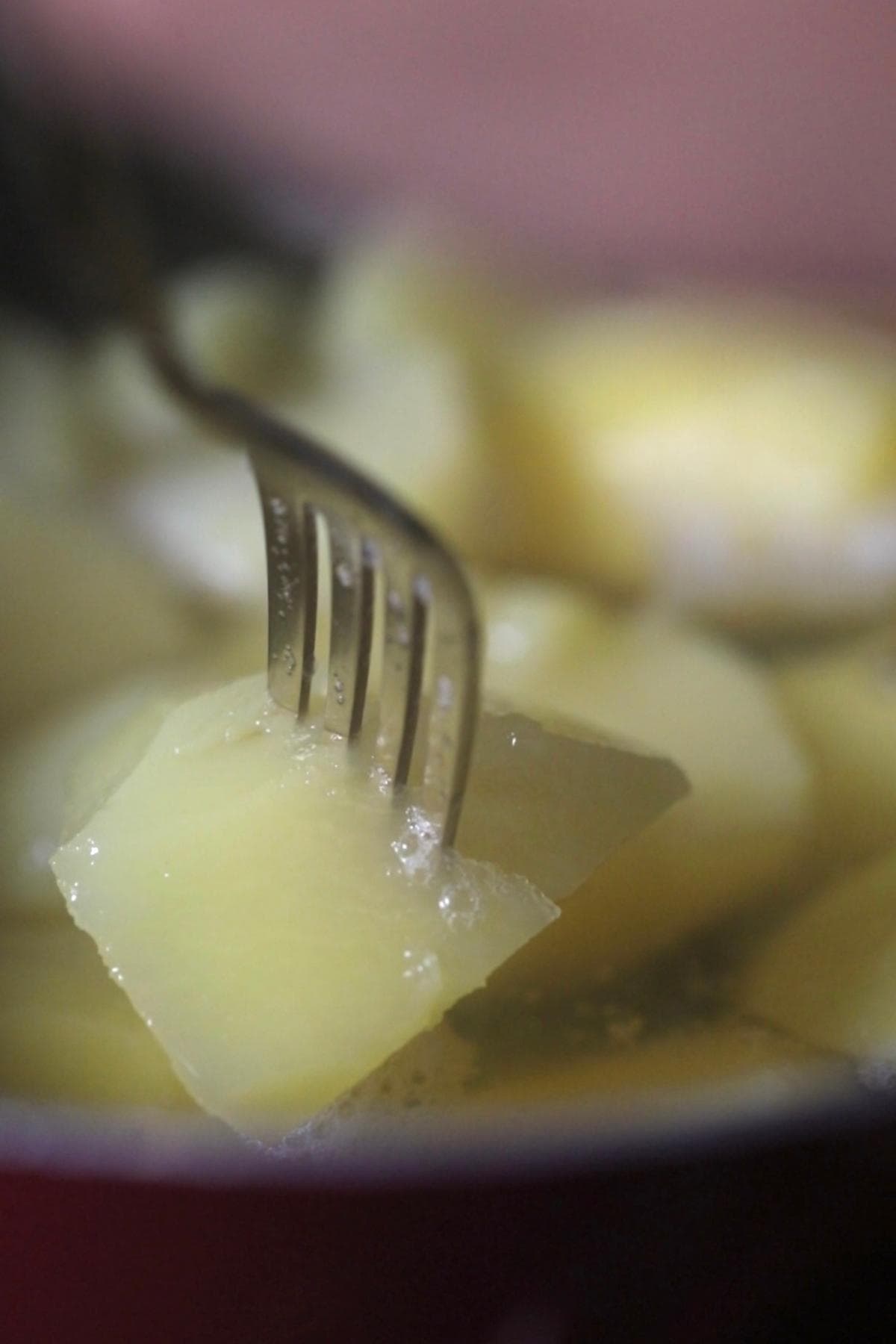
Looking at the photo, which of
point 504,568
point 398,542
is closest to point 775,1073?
point 398,542

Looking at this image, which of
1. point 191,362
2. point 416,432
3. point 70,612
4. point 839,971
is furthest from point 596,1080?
point 191,362

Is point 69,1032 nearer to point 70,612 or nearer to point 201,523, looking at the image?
point 70,612

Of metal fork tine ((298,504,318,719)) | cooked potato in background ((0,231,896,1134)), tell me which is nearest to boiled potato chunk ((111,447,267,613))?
cooked potato in background ((0,231,896,1134))

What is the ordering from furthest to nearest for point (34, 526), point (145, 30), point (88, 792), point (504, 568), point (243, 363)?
point (145, 30) → point (243, 363) → point (504, 568) → point (34, 526) → point (88, 792)

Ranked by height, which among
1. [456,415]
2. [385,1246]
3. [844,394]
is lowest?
[385,1246]

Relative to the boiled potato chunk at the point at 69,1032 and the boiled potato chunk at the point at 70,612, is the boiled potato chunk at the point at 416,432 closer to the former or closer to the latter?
the boiled potato chunk at the point at 70,612

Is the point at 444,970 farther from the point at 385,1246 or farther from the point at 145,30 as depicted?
the point at 145,30
